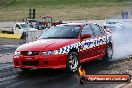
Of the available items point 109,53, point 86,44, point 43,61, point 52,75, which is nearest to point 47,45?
point 43,61

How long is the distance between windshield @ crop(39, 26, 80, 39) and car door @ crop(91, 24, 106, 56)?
3.01ft

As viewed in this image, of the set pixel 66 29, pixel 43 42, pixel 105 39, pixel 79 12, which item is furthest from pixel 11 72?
pixel 79 12

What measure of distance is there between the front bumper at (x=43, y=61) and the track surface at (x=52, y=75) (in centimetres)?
28

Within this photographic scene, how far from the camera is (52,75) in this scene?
11.5m

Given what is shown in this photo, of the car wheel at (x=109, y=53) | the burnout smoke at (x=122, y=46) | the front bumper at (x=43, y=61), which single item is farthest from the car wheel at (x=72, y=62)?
the burnout smoke at (x=122, y=46)

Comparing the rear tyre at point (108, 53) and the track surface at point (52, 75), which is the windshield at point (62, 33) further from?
the rear tyre at point (108, 53)

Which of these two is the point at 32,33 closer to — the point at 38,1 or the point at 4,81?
the point at 4,81

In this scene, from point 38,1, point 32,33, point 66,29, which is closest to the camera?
point 66,29

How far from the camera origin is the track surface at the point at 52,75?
980 centimetres

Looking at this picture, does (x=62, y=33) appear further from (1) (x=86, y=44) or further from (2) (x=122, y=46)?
(2) (x=122, y=46)

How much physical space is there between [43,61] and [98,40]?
9.60 feet

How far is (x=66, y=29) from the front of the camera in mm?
12977

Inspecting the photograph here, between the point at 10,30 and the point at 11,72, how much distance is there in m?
27.8

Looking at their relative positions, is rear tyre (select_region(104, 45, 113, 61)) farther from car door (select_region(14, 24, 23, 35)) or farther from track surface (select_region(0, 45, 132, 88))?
car door (select_region(14, 24, 23, 35))
